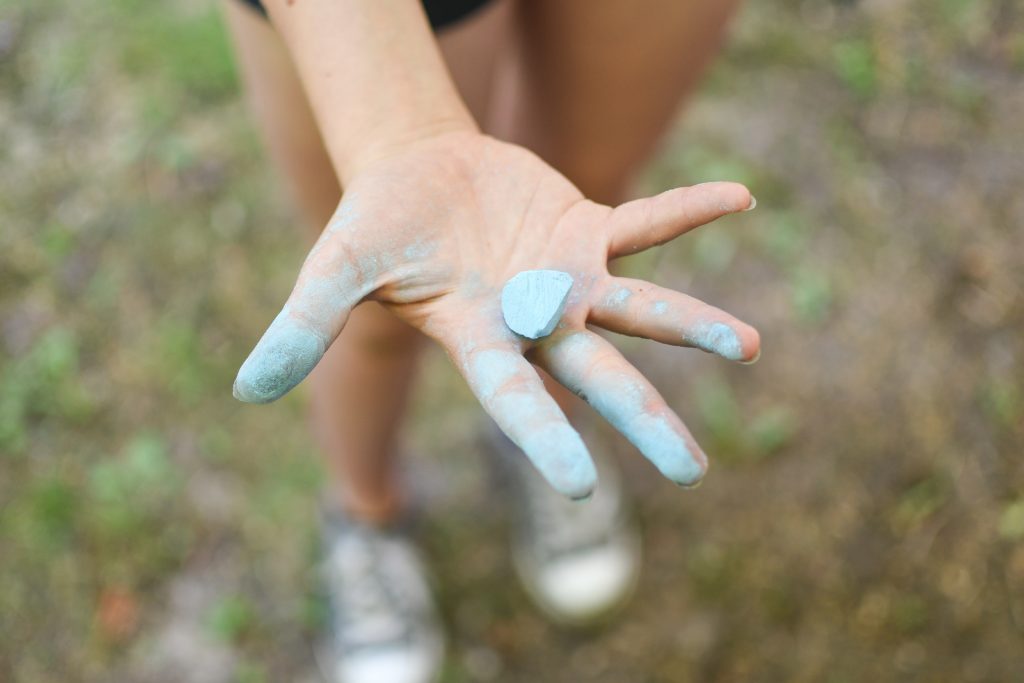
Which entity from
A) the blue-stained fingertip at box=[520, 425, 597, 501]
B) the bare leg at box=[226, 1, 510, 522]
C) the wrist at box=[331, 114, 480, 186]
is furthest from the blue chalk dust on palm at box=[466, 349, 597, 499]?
the bare leg at box=[226, 1, 510, 522]

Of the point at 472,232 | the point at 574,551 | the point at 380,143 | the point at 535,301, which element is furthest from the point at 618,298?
the point at 574,551

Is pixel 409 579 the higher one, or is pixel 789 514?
pixel 409 579

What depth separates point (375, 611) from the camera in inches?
82.4

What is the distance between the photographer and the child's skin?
959mm

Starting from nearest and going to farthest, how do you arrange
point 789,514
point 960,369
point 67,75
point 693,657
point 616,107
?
point 616,107 < point 693,657 < point 789,514 < point 960,369 < point 67,75

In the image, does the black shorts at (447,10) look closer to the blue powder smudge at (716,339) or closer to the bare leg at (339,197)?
the bare leg at (339,197)

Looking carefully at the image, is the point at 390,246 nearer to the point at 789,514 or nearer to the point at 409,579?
the point at 409,579

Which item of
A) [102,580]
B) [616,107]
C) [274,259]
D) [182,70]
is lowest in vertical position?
[102,580]

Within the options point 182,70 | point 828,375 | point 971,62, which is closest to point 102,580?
point 182,70

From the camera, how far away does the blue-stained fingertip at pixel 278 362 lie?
94 cm

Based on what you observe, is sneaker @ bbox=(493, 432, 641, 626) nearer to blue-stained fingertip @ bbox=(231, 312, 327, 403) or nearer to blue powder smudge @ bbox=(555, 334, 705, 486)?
blue powder smudge @ bbox=(555, 334, 705, 486)

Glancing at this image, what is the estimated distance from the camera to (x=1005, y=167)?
2.76 metres

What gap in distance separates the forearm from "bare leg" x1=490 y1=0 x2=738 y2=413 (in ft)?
1.13

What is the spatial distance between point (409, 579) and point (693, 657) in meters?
0.73
